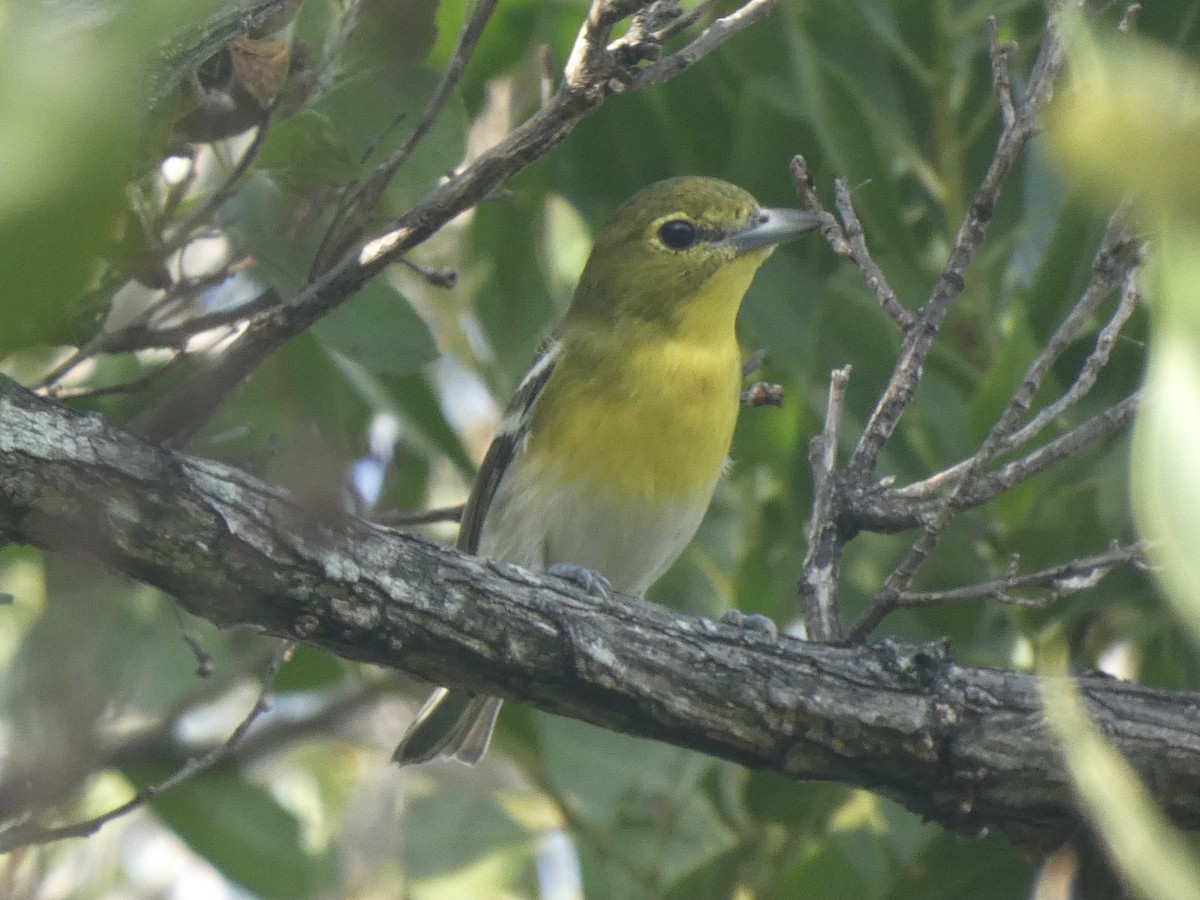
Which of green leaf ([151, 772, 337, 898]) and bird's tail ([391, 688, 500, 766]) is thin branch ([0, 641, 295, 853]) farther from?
green leaf ([151, 772, 337, 898])

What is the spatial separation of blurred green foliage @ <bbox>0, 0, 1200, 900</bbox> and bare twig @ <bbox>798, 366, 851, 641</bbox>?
2.34 feet

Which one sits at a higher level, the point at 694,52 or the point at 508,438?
the point at 508,438

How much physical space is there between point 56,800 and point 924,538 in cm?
152

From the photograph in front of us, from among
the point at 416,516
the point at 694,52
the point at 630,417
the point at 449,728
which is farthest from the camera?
the point at 630,417

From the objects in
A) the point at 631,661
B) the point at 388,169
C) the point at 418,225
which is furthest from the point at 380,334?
the point at 631,661

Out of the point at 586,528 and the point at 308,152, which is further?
the point at 586,528

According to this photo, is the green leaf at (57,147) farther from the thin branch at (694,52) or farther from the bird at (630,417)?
the bird at (630,417)

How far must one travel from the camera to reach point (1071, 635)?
368 centimetres

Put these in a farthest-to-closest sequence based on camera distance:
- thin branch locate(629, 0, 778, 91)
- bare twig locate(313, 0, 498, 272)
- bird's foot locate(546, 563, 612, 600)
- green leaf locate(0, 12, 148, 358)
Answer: bird's foot locate(546, 563, 612, 600), bare twig locate(313, 0, 498, 272), thin branch locate(629, 0, 778, 91), green leaf locate(0, 12, 148, 358)

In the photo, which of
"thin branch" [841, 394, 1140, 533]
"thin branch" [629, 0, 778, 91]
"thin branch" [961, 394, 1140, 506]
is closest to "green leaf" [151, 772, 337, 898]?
"thin branch" [841, 394, 1140, 533]

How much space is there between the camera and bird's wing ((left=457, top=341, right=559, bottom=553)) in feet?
14.1

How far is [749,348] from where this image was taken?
480 centimetres

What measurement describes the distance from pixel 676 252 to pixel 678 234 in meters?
0.06

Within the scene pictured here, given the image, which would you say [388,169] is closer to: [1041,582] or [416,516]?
[416,516]
